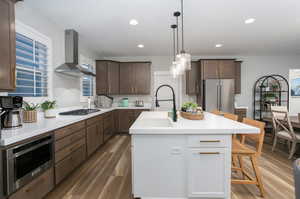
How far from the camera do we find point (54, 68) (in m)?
2.67

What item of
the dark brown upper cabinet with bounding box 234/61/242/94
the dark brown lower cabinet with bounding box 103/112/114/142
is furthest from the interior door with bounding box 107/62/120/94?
the dark brown upper cabinet with bounding box 234/61/242/94

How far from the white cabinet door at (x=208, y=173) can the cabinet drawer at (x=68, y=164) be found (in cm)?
164

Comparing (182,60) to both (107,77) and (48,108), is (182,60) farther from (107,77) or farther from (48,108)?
(107,77)

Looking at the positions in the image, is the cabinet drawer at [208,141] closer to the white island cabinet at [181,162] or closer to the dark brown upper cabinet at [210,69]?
the white island cabinet at [181,162]

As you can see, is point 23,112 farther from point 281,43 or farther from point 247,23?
point 281,43

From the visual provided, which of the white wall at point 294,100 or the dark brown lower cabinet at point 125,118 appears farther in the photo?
the white wall at point 294,100

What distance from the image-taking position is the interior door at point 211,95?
4171 mm

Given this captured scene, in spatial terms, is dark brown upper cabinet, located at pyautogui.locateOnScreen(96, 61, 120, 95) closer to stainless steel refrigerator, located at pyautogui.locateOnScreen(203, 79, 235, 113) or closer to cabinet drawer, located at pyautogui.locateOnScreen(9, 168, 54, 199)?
stainless steel refrigerator, located at pyautogui.locateOnScreen(203, 79, 235, 113)

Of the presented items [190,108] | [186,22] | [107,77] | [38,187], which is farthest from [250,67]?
[38,187]

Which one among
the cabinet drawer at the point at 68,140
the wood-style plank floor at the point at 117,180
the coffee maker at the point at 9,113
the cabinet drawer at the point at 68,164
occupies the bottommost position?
the wood-style plank floor at the point at 117,180

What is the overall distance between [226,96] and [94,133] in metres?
3.77

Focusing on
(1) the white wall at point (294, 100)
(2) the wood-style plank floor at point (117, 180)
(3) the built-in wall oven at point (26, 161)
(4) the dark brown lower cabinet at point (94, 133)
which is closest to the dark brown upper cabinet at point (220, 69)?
(1) the white wall at point (294, 100)

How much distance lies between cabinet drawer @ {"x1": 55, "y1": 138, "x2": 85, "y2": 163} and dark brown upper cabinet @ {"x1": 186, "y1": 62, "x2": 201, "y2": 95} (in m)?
3.58

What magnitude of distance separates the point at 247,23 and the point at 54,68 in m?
3.84
